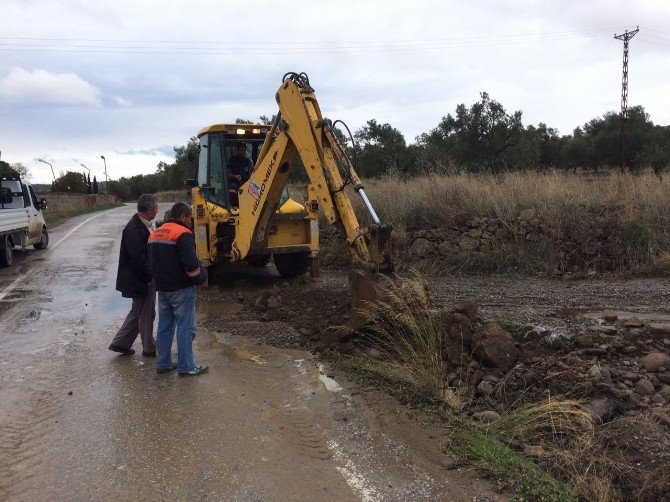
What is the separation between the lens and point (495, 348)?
512 cm

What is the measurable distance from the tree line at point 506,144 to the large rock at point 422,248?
14029 mm

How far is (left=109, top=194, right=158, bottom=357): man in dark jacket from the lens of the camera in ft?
20.4

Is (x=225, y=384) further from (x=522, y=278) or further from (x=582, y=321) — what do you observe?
(x=522, y=278)

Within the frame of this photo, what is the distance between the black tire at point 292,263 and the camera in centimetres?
1091

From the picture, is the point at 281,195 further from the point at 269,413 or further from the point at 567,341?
the point at 567,341

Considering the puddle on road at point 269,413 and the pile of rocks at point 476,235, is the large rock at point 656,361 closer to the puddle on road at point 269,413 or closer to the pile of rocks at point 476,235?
the puddle on road at point 269,413

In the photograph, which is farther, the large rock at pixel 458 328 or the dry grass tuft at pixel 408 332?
the large rock at pixel 458 328

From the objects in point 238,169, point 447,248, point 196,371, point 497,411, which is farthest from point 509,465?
point 447,248

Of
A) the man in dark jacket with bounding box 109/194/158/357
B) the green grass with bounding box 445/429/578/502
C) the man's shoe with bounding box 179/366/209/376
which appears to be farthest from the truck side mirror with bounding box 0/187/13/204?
the green grass with bounding box 445/429/578/502

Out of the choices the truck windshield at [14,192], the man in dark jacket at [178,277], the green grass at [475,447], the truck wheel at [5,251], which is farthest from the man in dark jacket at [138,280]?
the truck windshield at [14,192]

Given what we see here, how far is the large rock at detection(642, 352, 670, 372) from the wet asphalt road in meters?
2.33

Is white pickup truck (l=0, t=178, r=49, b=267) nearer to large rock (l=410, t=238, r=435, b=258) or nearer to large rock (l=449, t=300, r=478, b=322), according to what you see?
large rock (l=410, t=238, r=435, b=258)

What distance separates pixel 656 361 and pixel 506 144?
2611cm

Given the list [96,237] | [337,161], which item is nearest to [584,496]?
[337,161]
